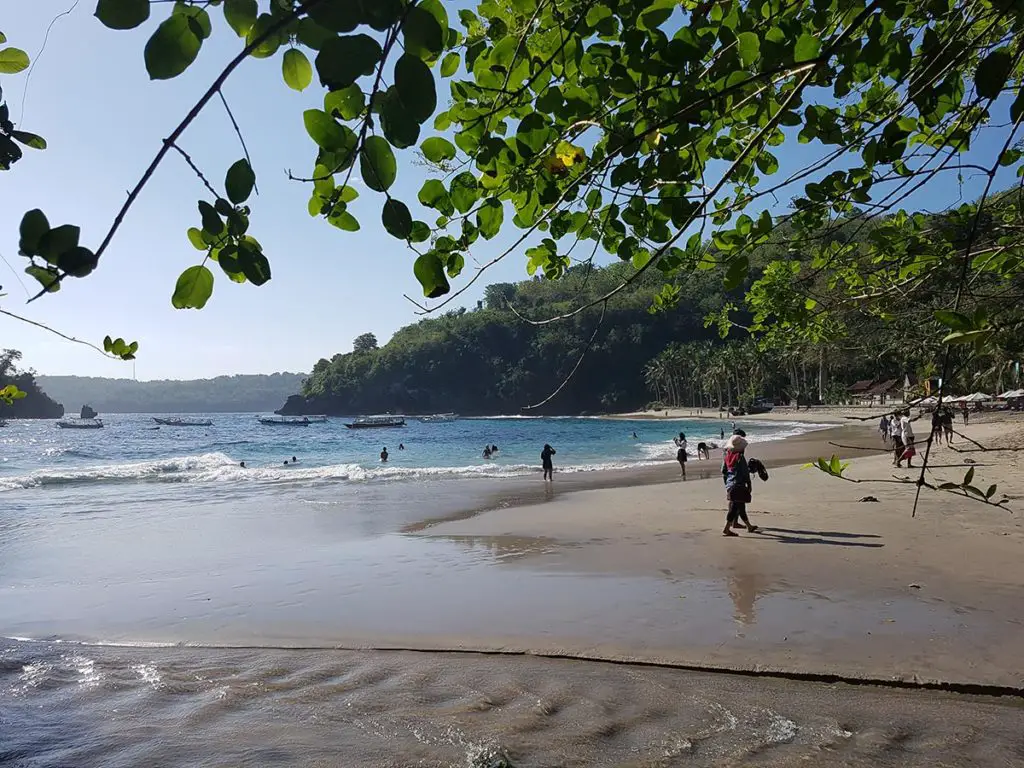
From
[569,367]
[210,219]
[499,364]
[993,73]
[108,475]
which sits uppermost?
[499,364]

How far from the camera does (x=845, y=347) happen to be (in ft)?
14.7

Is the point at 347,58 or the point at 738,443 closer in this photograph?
the point at 347,58

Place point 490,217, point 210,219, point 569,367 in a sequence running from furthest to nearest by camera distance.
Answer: point 569,367 → point 490,217 → point 210,219

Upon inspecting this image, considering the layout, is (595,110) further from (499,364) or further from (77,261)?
(499,364)

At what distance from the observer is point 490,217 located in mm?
2061

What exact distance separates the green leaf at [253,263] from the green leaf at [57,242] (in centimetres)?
29

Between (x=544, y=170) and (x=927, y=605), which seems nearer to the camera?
(x=544, y=170)

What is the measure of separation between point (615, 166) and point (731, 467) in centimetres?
769

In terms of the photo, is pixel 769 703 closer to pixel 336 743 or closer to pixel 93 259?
pixel 336 743

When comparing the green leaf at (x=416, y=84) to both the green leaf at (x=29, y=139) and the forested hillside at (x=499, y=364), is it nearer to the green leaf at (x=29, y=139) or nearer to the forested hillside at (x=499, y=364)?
the green leaf at (x=29, y=139)

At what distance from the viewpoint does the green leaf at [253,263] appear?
1312mm

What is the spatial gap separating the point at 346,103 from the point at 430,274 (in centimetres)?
39

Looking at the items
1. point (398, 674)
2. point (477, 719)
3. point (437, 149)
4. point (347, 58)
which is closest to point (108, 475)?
point (398, 674)

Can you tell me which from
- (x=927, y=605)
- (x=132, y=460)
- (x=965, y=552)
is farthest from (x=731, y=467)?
(x=132, y=460)
